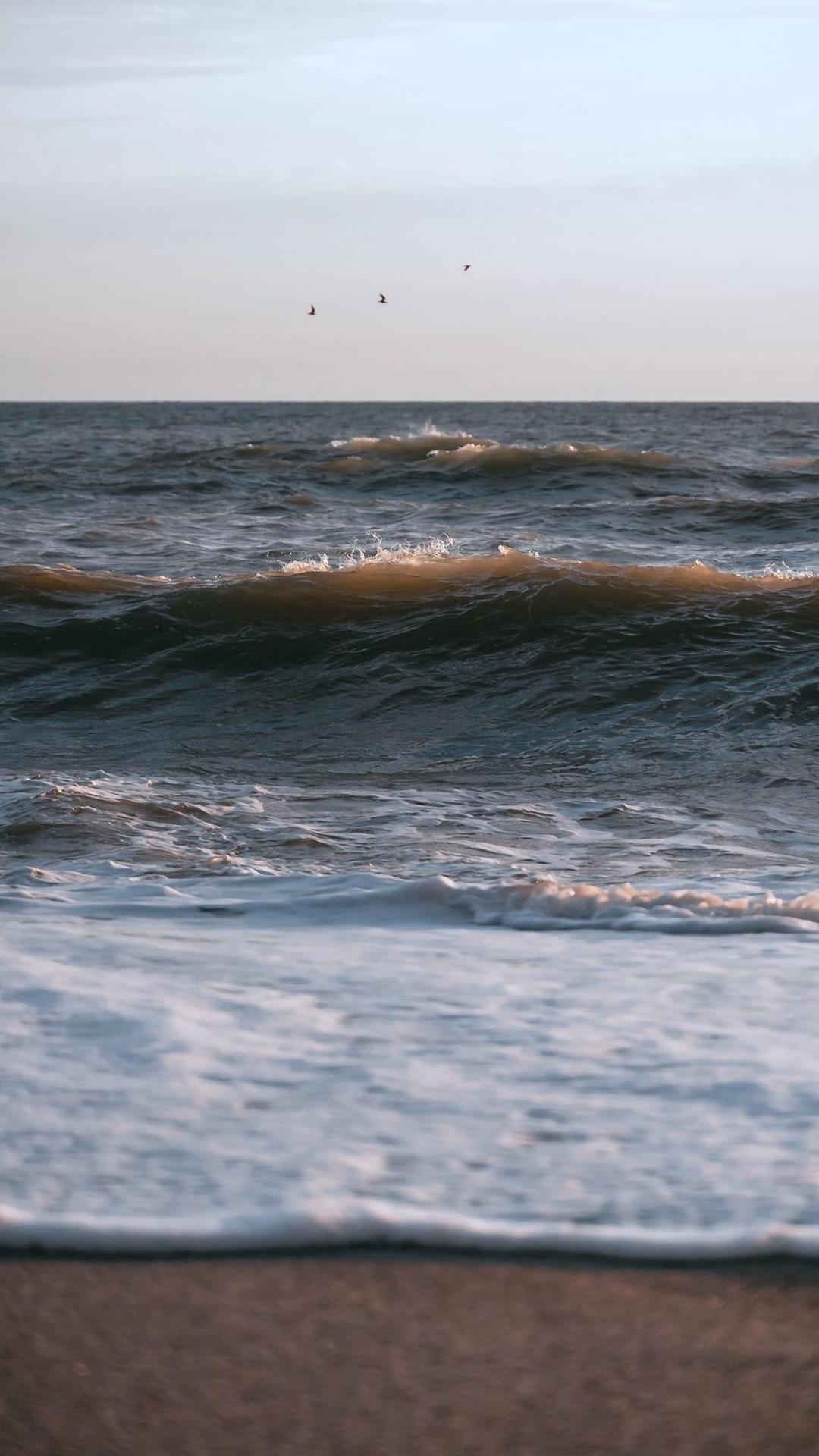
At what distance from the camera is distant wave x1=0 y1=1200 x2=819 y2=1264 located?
1.88 meters

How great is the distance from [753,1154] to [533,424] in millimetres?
50123

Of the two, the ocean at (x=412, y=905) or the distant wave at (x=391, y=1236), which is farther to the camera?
the ocean at (x=412, y=905)

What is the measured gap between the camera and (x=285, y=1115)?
2307 mm

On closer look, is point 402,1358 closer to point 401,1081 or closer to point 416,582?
point 401,1081

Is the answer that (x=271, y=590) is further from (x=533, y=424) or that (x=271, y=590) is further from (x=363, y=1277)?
(x=533, y=424)

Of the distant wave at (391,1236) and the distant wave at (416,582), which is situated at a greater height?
the distant wave at (416,582)

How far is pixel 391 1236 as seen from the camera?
1.93 meters

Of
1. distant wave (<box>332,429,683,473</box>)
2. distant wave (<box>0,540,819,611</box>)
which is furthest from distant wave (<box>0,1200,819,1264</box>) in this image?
distant wave (<box>332,429,683,473</box>)

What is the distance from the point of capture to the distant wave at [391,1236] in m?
1.88

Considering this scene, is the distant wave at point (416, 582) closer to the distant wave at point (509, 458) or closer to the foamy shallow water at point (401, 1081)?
the foamy shallow water at point (401, 1081)

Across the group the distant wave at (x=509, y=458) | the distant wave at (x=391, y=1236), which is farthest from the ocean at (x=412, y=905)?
the distant wave at (x=509, y=458)

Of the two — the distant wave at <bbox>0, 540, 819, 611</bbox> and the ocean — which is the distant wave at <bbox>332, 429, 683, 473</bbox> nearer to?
the ocean

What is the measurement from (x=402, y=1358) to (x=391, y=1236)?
0.91ft

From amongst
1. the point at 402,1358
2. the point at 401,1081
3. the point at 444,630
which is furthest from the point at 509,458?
the point at 402,1358
